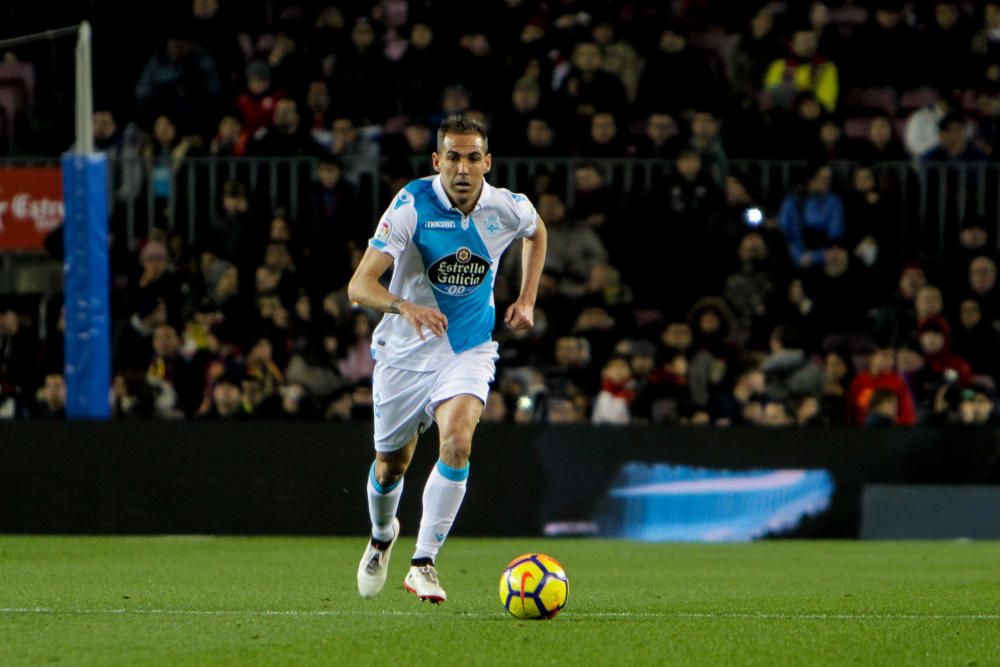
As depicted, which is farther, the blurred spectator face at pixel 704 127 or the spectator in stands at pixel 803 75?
the spectator in stands at pixel 803 75

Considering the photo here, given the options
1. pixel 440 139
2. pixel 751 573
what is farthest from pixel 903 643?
pixel 751 573

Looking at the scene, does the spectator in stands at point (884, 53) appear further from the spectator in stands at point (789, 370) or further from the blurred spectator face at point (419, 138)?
the blurred spectator face at point (419, 138)

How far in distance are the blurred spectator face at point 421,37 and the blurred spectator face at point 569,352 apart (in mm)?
3827

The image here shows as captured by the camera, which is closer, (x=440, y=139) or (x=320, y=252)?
(x=440, y=139)

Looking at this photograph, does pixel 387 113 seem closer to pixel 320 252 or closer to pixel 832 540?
pixel 320 252

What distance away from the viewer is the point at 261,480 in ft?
46.0

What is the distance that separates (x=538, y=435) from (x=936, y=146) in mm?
5537

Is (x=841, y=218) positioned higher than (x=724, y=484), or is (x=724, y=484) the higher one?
(x=841, y=218)

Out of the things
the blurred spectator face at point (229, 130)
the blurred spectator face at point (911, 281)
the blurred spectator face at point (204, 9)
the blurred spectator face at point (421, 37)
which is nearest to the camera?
the blurred spectator face at point (911, 281)

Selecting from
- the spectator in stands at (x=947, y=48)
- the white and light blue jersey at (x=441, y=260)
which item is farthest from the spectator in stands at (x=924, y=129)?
the white and light blue jersey at (x=441, y=260)

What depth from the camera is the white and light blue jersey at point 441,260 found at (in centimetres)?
817

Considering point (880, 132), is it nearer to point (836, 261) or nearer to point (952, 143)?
point (952, 143)

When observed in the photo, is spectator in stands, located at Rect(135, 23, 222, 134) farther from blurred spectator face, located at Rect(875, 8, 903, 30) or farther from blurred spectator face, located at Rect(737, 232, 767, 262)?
blurred spectator face, located at Rect(875, 8, 903, 30)

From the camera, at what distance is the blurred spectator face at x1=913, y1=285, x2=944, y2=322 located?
1534 centimetres
